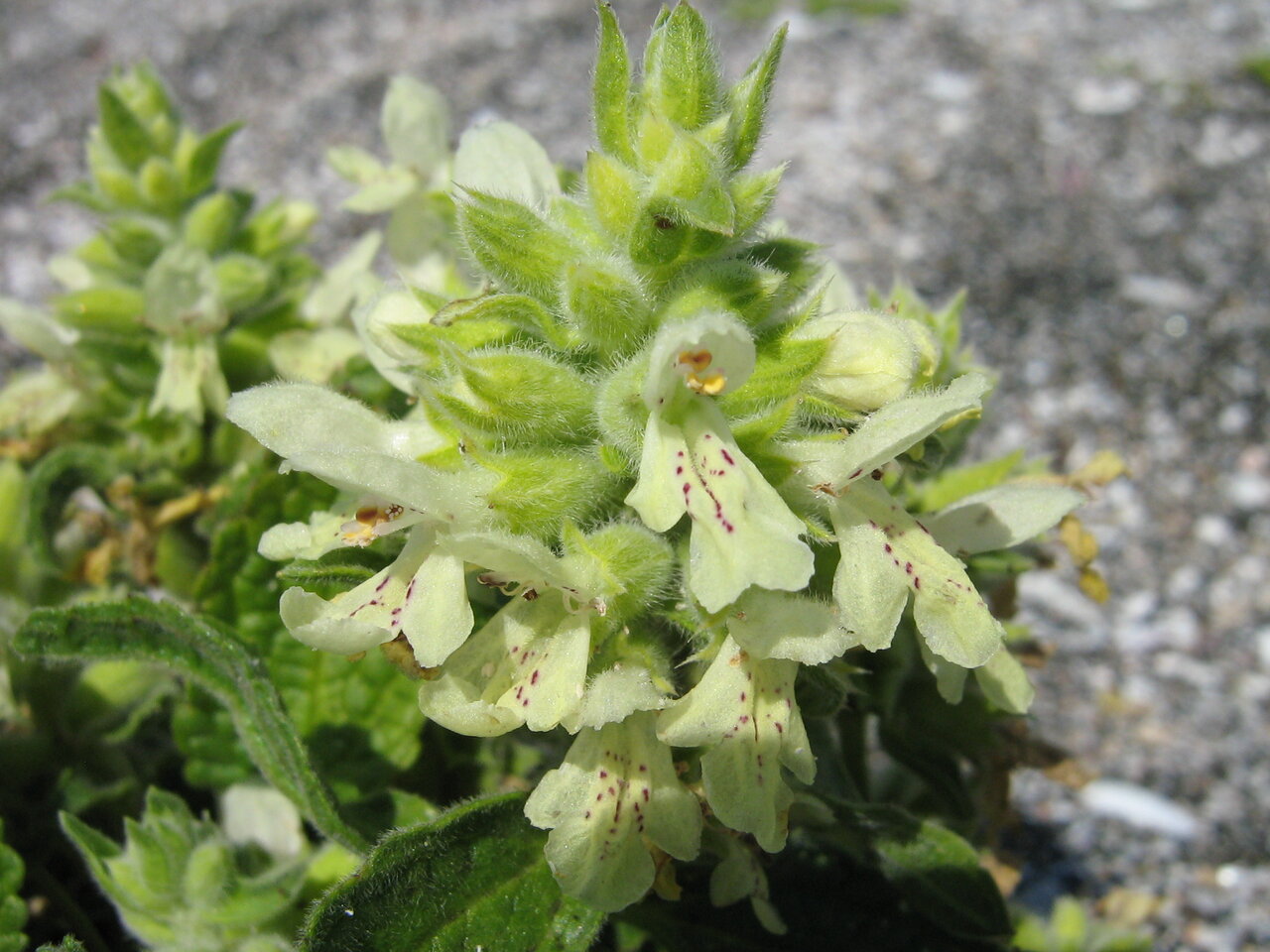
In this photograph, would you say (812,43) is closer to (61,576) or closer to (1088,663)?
(1088,663)

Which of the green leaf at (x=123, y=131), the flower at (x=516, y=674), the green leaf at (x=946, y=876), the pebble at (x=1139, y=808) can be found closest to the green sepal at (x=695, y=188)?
the flower at (x=516, y=674)

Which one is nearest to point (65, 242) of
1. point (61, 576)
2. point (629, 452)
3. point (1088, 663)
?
point (61, 576)

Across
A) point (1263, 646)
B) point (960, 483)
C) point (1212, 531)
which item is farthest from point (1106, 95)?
point (960, 483)

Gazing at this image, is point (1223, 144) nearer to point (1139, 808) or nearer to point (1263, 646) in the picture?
point (1263, 646)

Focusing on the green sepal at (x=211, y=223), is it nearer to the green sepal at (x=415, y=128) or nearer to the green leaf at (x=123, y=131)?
the green leaf at (x=123, y=131)

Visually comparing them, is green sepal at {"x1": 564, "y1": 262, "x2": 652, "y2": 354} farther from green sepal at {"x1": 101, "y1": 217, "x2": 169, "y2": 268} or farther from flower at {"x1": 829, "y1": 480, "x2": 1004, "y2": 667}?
green sepal at {"x1": 101, "y1": 217, "x2": 169, "y2": 268}

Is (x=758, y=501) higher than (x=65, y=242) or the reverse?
higher
